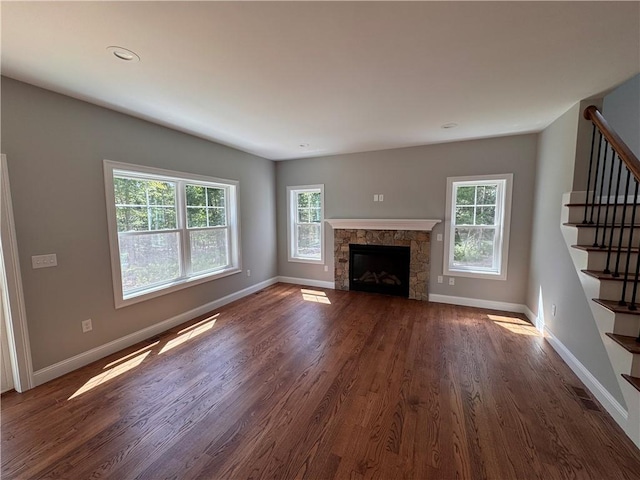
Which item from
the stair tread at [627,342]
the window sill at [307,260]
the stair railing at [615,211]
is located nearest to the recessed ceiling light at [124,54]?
the stair railing at [615,211]

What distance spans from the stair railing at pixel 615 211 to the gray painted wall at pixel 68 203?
4.36 m

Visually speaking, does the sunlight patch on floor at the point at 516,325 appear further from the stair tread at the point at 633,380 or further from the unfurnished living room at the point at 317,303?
the stair tread at the point at 633,380

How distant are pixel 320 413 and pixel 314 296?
2756 millimetres

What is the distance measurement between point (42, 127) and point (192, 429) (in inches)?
110

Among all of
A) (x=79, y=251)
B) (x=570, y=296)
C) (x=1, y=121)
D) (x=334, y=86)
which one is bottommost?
(x=570, y=296)

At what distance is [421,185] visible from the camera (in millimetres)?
4324

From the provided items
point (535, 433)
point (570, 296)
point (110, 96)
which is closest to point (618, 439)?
point (535, 433)

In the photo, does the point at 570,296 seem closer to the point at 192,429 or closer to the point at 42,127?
the point at 192,429

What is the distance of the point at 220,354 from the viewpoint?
277 cm

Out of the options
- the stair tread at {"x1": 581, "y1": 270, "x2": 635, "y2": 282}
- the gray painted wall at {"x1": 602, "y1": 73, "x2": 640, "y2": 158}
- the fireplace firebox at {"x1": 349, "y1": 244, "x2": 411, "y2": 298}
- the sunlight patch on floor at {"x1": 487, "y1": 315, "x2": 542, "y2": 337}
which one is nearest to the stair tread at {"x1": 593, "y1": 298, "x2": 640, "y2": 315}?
the stair tread at {"x1": 581, "y1": 270, "x2": 635, "y2": 282}

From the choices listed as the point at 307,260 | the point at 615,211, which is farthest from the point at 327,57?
the point at 307,260

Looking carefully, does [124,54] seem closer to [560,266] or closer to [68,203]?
[68,203]

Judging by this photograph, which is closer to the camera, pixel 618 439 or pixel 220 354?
pixel 618 439

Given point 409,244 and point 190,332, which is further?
point 409,244
